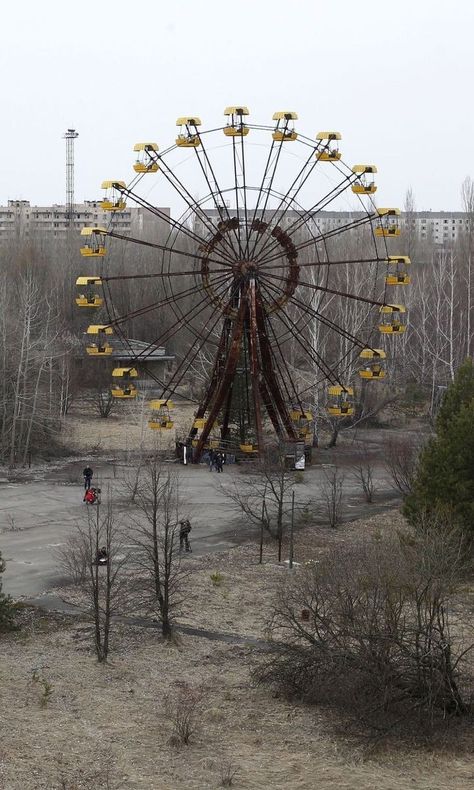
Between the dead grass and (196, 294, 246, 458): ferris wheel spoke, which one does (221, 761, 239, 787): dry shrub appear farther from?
the dead grass

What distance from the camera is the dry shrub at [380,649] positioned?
15.1 metres

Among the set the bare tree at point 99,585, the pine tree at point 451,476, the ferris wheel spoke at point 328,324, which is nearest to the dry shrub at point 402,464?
the ferris wheel spoke at point 328,324

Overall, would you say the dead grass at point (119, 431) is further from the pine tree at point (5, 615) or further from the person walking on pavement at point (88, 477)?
the pine tree at point (5, 615)

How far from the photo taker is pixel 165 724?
50.6ft

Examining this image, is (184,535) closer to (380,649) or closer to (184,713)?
(184,713)

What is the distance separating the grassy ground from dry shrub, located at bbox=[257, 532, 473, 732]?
0.48 metres

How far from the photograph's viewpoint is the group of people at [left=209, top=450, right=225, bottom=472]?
112 feet

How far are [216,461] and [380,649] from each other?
760 inches

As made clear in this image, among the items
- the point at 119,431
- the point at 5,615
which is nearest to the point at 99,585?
the point at 5,615

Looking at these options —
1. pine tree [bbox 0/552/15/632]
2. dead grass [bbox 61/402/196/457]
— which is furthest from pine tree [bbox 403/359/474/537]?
dead grass [bbox 61/402/196/457]

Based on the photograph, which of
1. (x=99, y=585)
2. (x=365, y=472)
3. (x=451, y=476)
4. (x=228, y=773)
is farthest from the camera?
(x=365, y=472)

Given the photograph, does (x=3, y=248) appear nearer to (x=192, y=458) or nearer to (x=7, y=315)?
(x=7, y=315)

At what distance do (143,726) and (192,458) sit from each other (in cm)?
2027

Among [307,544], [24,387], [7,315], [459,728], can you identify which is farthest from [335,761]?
[7,315]
